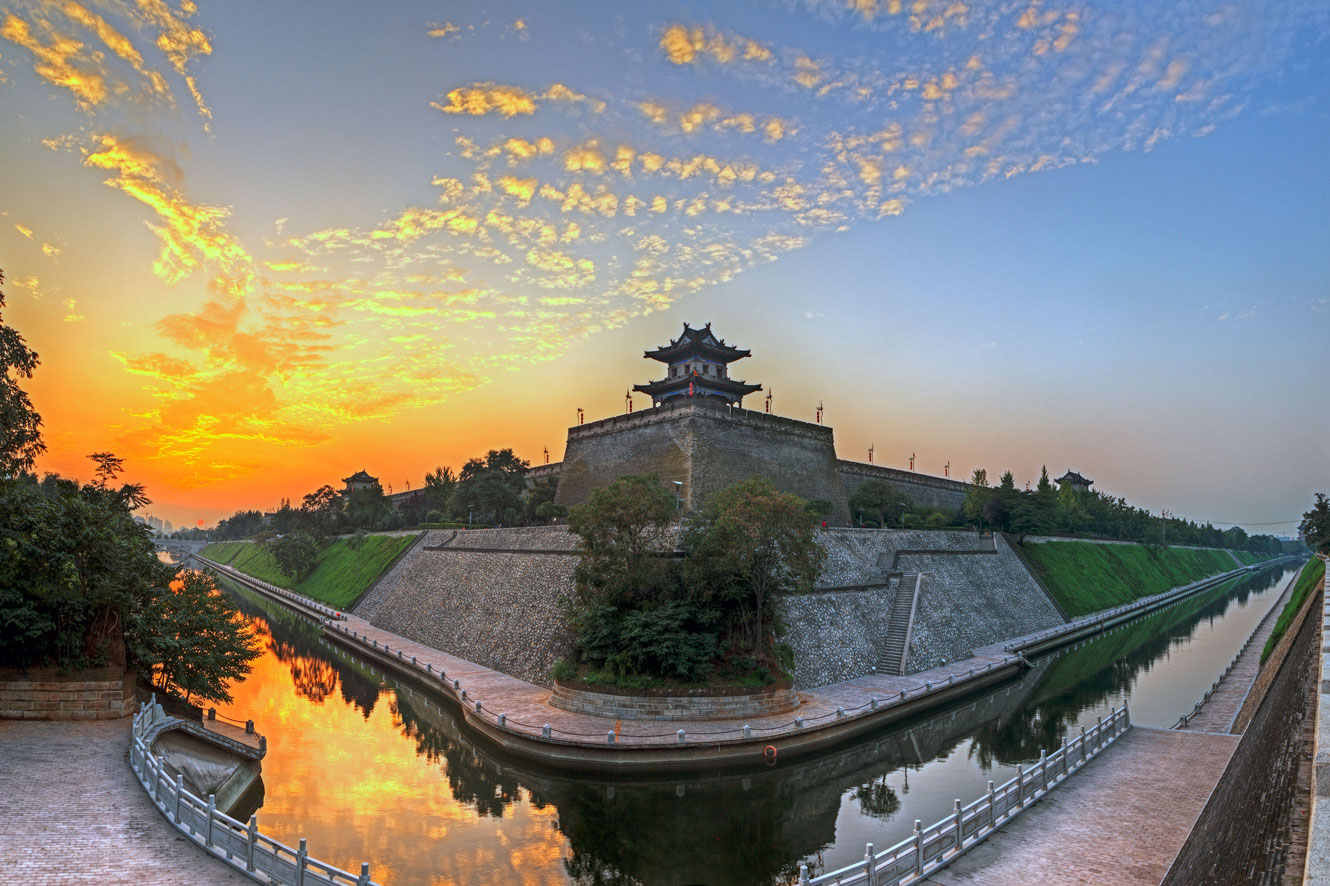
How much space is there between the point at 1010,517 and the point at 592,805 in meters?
39.3

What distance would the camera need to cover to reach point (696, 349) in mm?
46188

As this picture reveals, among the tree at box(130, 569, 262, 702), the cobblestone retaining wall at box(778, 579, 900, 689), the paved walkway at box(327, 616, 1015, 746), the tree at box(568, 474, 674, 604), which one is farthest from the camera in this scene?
the cobblestone retaining wall at box(778, 579, 900, 689)

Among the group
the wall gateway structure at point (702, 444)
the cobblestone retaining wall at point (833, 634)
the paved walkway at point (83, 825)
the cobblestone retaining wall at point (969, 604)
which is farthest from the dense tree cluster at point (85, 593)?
the cobblestone retaining wall at point (969, 604)

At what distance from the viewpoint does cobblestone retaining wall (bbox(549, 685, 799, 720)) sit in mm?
21047

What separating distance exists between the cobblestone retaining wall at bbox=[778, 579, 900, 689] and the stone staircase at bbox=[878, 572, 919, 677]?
0.27 meters

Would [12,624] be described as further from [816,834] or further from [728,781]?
[816,834]

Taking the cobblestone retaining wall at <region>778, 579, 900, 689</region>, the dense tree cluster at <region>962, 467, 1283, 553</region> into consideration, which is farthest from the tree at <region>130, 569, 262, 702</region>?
the dense tree cluster at <region>962, 467, 1283, 553</region>

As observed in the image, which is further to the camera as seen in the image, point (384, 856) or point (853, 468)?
point (853, 468)

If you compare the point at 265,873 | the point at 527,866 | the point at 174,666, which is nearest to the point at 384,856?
the point at 527,866

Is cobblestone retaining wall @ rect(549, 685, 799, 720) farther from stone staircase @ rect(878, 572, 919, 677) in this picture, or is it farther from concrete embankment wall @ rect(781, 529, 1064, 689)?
stone staircase @ rect(878, 572, 919, 677)

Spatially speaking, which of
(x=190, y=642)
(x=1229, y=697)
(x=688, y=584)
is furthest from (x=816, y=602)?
(x=190, y=642)

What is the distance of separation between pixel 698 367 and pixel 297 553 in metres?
37.7

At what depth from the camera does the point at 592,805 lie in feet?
54.7

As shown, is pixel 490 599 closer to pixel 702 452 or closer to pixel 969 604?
pixel 702 452
